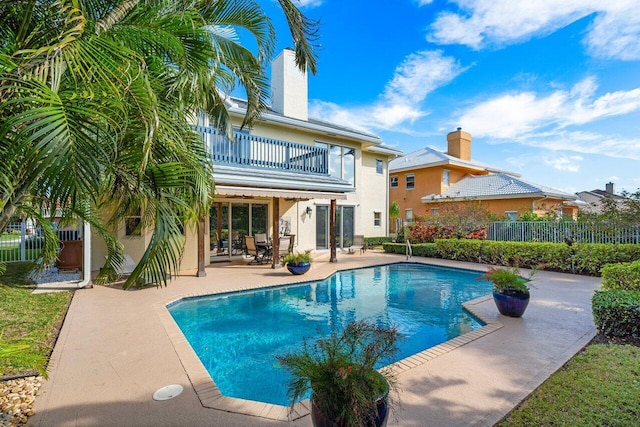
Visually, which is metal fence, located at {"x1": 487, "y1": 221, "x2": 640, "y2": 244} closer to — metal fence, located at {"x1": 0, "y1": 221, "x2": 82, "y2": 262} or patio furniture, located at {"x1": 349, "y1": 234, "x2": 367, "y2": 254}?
patio furniture, located at {"x1": 349, "y1": 234, "x2": 367, "y2": 254}

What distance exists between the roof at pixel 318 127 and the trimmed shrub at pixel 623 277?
15.3 m

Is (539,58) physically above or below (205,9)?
above

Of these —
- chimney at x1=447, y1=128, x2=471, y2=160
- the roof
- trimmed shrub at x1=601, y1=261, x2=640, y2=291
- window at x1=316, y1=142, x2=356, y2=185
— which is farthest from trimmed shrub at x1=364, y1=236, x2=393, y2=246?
trimmed shrub at x1=601, y1=261, x2=640, y2=291

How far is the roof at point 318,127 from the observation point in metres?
18.5

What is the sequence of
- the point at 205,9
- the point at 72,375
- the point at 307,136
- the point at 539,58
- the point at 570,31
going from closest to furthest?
the point at 72,375
the point at 205,9
the point at 570,31
the point at 539,58
the point at 307,136

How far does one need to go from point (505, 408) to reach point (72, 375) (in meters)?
6.74

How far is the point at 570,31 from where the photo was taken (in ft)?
47.4

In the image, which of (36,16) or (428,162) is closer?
(36,16)

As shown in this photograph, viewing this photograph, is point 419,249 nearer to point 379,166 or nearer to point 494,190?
point 379,166

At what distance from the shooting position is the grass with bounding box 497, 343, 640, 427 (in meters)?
3.91

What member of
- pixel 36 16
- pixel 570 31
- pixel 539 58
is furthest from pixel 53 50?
pixel 539 58

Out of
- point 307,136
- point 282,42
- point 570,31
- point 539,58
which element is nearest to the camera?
point 282,42

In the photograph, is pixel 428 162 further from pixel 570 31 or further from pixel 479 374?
pixel 479 374

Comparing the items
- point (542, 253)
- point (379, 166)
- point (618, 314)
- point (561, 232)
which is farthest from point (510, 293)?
point (379, 166)
